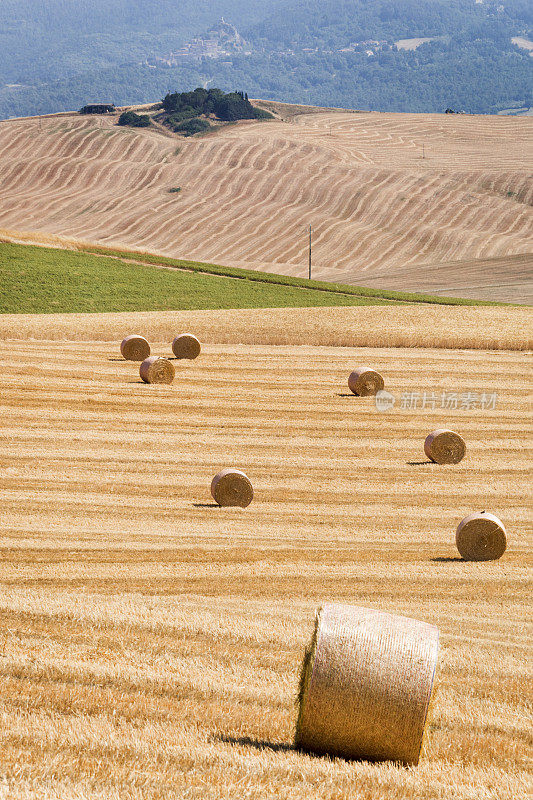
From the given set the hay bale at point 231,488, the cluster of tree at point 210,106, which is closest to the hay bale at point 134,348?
the hay bale at point 231,488

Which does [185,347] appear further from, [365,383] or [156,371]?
[365,383]

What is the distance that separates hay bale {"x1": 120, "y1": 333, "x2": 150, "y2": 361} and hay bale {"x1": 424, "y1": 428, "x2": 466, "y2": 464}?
39.4 feet

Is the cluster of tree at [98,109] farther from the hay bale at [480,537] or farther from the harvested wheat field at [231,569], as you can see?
the hay bale at [480,537]

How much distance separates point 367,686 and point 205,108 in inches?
5413

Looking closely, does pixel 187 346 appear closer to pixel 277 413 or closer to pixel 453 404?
pixel 277 413

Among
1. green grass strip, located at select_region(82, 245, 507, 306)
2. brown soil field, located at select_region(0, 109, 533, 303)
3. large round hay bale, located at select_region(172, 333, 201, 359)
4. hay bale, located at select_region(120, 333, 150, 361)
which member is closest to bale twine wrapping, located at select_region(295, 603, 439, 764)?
hay bale, located at select_region(120, 333, 150, 361)

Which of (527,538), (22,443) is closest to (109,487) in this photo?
(22,443)

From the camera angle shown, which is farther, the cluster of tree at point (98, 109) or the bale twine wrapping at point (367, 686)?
the cluster of tree at point (98, 109)

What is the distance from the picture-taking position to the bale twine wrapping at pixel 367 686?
6.86 meters

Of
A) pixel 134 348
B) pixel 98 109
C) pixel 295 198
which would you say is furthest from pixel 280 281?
pixel 98 109

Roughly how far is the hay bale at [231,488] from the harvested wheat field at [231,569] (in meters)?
0.23

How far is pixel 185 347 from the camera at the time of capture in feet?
101

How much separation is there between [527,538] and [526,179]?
293 feet

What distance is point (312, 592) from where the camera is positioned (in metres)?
12.9
